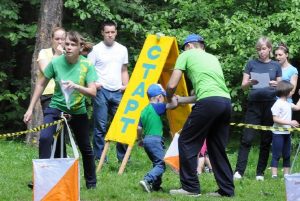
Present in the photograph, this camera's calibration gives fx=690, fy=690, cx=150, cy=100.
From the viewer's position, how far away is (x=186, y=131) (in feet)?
24.2

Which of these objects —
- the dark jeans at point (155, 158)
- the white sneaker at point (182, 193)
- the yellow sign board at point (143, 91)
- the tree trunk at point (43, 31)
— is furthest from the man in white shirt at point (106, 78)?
the tree trunk at point (43, 31)

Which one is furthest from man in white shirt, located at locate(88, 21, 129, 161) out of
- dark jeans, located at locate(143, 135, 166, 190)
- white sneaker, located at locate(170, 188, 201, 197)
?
white sneaker, located at locate(170, 188, 201, 197)

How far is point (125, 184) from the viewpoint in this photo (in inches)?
324

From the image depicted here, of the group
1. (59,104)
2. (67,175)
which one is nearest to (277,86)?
(59,104)

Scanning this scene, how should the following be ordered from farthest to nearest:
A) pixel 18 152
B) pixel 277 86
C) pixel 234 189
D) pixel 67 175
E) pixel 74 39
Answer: pixel 18 152 < pixel 277 86 < pixel 234 189 < pixel 74 39 < pixel 67 175

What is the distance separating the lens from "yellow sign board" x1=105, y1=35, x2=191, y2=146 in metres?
9.55

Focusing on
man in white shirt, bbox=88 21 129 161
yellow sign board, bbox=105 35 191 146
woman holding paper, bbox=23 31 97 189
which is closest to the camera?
woman holding paper, bbox=23 31 97 189

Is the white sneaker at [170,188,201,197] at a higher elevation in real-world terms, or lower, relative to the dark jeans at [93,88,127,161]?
lower

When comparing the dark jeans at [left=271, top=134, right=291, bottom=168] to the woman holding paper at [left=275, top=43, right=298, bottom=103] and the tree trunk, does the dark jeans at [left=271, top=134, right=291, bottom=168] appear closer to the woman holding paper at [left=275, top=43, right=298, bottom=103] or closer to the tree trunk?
the woman holding paper at [left=275, top=43, right=298, bottom=103]

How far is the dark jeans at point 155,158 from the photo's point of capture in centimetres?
774

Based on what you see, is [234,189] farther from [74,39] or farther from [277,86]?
[74,39]

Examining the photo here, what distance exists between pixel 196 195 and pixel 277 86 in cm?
241

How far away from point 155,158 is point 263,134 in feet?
7.30

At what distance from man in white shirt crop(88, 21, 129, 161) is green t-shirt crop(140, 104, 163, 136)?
204 cm
